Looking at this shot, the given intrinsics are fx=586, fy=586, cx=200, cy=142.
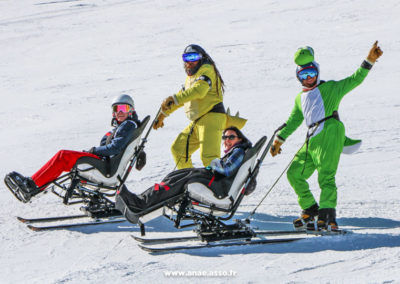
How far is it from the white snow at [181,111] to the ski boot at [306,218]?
270mm

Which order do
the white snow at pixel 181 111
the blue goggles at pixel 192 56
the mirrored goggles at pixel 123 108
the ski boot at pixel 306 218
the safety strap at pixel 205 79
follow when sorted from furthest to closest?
the mirrored goggles at pixel 123 108, the blue goggles at pixel 192 56, the safety strap at pixel 205 79, the ski boot at pixel 306 218, the white snow at pixel 181 111

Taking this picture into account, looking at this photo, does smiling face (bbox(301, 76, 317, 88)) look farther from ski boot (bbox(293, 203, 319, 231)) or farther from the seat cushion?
the seat cushion

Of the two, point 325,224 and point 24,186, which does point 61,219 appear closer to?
point 24,186

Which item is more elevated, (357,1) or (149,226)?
(357,1)

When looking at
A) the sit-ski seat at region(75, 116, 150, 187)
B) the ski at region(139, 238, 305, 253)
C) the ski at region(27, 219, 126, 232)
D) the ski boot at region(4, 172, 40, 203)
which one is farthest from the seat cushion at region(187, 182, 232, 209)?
the ski boot at region(4, 172, 40, 203)

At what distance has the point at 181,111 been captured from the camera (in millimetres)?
12297

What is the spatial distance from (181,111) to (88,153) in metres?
6.08

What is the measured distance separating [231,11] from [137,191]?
55.4 feet

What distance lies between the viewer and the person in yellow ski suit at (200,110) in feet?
20.9

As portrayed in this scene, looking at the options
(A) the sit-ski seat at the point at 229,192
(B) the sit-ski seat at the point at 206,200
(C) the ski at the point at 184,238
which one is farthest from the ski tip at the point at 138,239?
(A) the sit-ski seat at the point at 229,192

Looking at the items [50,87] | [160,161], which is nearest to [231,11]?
[50,87]

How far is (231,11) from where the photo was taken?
23469 mm

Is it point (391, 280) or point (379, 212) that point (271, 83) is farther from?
point (391, 280)

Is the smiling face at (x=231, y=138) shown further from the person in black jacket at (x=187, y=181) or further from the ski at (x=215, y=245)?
the ski at (x=215, y=245)
